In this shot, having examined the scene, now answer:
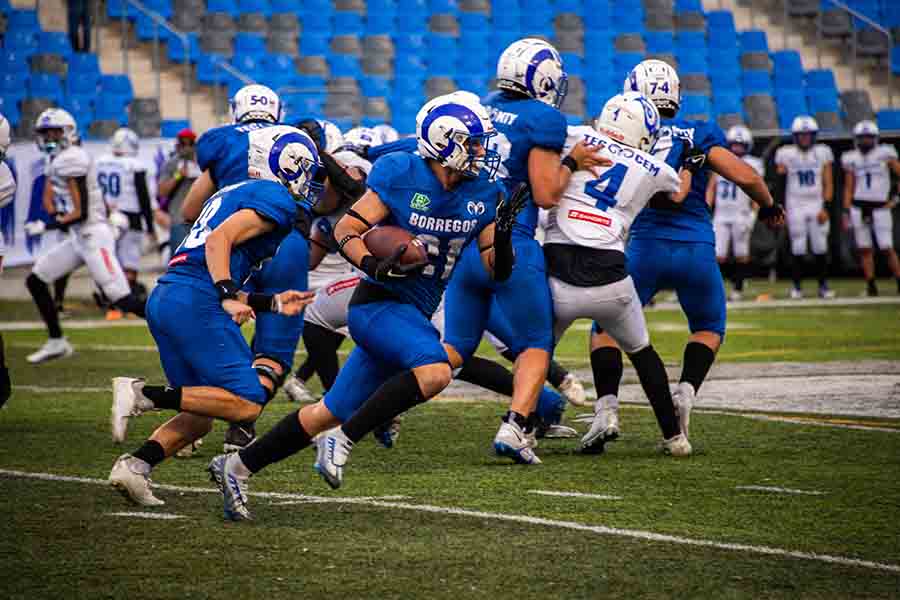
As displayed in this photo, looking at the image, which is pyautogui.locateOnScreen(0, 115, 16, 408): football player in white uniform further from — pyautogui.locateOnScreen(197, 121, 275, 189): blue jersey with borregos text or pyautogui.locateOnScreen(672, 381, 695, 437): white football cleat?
pyautogui.locateOnScreen(672, 381, 695, 437): white football cleat

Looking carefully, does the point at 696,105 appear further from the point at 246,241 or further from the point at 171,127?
the point at 246,241

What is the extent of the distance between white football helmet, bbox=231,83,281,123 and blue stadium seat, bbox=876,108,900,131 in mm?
16031

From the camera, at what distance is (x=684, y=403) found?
7379 millimetres

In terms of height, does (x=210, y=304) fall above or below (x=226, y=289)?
below

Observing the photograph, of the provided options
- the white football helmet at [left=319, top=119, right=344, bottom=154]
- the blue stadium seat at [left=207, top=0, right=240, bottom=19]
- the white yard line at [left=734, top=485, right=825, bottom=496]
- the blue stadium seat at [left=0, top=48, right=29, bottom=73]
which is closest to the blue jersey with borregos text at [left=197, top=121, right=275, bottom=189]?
the white football helmet at [left=319, top=119, right=344, bottom=154]

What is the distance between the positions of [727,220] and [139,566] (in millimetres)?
15412

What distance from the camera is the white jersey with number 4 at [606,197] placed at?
23.0 ft

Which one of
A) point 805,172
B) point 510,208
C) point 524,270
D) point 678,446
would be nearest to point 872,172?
point 805,172

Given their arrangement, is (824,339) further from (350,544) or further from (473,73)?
(473,73)

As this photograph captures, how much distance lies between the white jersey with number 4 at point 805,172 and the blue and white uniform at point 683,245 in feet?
39.1

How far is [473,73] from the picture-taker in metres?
22.8

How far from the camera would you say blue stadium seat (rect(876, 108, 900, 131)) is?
22.2 meters

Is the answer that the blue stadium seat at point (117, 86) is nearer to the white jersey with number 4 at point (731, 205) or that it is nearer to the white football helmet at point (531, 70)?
the white jersey with number 4 at point (731, 205)

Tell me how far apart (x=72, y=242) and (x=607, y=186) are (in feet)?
20.6
